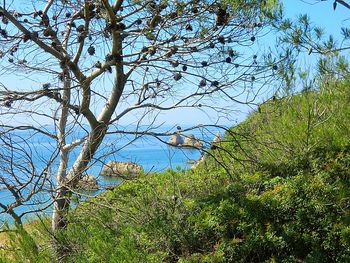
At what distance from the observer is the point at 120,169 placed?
16.5ft

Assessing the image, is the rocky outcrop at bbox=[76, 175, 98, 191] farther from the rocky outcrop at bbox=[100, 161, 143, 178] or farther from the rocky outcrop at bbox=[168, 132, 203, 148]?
the rocky outcrop at bbox=[168, 132, 203, 148]

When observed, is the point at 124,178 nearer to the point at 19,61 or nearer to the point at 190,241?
the point at 190,241

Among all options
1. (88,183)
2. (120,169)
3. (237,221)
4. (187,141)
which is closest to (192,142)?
(187,141)

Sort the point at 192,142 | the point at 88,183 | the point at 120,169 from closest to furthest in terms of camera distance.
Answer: the point at 88,183
the point at 120,169
the point at 192,142

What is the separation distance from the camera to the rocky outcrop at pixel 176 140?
514cm

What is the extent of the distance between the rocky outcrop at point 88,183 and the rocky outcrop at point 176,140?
86 centimetres

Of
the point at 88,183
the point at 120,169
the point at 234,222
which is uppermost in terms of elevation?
the point at 120,169

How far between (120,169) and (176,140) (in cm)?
63

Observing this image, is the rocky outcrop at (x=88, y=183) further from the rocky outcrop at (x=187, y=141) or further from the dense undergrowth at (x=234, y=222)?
the rocky outcrop at (x=187, y=141)

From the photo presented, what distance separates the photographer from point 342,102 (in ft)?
19.7

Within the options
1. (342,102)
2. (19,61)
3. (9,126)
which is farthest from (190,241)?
(342,102)

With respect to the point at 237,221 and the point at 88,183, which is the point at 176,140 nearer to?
the point at 88,183

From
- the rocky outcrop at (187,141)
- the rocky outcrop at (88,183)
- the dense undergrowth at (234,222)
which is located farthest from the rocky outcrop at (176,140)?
the rocky outcrop at (88,183)

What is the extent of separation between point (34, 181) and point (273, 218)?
1.98 metres
